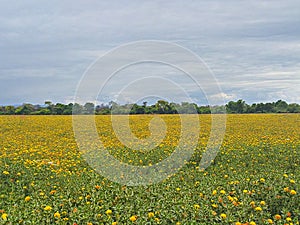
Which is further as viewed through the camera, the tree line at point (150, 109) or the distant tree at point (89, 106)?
the tree line at point (150, 109)

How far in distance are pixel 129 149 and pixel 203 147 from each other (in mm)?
2172

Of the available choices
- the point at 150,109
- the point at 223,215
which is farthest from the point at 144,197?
the point at 150,109

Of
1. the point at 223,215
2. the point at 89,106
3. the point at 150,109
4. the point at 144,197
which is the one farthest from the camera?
the point at 150,109

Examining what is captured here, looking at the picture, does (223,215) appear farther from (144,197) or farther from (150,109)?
(150,109)

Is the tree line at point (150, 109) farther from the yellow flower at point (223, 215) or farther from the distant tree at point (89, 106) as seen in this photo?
the yellow flower at point (223, 215)

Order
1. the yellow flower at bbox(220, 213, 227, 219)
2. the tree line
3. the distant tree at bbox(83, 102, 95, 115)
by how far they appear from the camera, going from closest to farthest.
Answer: the yellow flower at bbox(220, 213, 227, 219) → the distant tree at bbox(83, 102, 95, 115) → the tree line

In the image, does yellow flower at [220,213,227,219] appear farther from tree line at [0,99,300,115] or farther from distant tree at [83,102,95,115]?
tree line at [0,99,300,115]

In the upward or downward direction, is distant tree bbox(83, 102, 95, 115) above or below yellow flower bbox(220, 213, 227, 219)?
above

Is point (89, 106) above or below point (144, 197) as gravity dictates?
above

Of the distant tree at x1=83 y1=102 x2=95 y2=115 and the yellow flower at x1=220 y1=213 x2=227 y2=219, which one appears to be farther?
the distant tree at x1=83 y1=102 x2=95 y2=115

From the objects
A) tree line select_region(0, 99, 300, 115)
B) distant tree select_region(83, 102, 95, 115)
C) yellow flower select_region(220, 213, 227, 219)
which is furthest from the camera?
tree line select_region(0, 99, 300, 115)

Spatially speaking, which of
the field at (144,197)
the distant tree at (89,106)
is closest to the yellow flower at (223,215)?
the field at (144,197)

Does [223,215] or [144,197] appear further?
[144,197]

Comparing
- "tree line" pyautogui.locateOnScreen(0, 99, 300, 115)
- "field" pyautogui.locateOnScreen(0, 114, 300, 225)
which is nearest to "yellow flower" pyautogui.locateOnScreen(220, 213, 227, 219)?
"field" pyautogui.locateOnScreen(0, 114, 300, 225)
